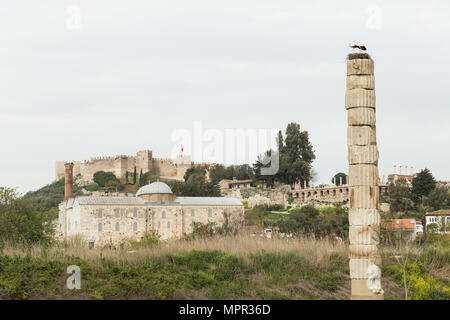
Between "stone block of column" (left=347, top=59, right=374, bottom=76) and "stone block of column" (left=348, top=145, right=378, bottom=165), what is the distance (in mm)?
1464

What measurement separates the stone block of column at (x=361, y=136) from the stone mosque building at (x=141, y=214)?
40.2 meters

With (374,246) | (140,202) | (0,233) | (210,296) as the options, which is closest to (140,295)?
(210,296)

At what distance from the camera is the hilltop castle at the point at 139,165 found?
9550 centimetres

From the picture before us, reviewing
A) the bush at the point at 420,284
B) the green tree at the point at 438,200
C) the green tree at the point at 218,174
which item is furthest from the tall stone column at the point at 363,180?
the green tree at the point at 218,174

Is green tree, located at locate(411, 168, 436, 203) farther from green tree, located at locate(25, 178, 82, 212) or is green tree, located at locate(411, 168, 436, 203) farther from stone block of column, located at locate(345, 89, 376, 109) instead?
stone block of column, located at locate(345, 89, 376, 109)

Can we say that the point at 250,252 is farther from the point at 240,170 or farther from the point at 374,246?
the point at 240,170

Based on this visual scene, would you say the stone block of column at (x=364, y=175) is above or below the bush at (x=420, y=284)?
above

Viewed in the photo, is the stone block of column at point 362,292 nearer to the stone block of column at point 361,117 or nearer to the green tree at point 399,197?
the stone block of column at point 361,117

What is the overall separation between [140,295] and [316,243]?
18.4 ft

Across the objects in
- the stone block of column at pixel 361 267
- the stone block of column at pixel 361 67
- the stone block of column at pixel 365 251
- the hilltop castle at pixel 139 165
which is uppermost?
the hilltop castle at pixel 139 165

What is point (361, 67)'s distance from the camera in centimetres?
1266

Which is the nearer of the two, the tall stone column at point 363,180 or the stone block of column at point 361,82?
the tall stone column at point 363,180

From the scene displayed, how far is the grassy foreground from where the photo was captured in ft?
44.9
